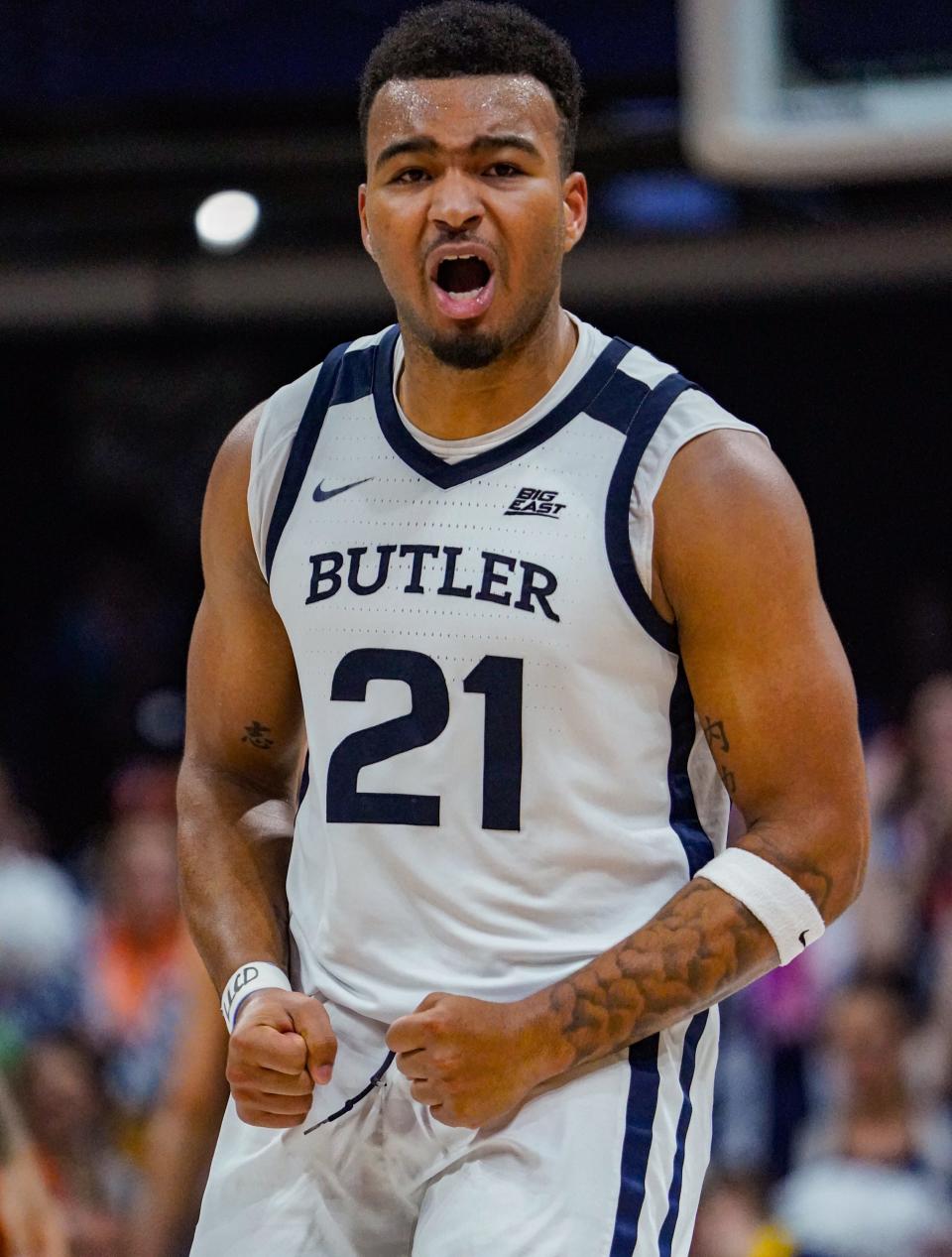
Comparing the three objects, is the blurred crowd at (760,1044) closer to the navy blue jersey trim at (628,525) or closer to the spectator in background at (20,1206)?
the spectator in background at (20,1206)

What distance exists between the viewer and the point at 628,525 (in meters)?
3.04

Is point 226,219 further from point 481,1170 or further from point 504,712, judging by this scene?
point 481,1170

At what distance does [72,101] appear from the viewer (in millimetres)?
8336

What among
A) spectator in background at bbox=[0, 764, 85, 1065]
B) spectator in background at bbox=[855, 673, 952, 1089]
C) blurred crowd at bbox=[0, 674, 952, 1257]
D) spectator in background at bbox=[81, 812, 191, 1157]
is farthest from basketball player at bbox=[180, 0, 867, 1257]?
spectator in background at bbox=[0, 764, 85, 1065]

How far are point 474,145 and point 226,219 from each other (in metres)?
7.69

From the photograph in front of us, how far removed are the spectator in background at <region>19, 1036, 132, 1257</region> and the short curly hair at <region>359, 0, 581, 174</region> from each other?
451 centimetres

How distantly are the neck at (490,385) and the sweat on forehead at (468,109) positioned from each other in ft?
0.97

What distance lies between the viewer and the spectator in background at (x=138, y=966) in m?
7.54

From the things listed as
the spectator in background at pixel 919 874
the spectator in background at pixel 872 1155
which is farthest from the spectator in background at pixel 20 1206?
the spectator in background at pixel 919 874

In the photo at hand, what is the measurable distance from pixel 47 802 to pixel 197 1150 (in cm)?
704

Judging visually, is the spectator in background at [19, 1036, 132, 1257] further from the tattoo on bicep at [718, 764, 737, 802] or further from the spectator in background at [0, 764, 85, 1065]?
the tattoo on bicep at [718, 764, 737, 802]

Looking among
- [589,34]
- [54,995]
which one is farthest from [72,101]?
[54,995]

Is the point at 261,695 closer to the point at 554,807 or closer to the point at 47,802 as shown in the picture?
the point at 554,807

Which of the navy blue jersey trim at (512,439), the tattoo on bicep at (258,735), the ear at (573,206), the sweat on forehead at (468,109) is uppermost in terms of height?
the sweat on forehead at (468,109)
